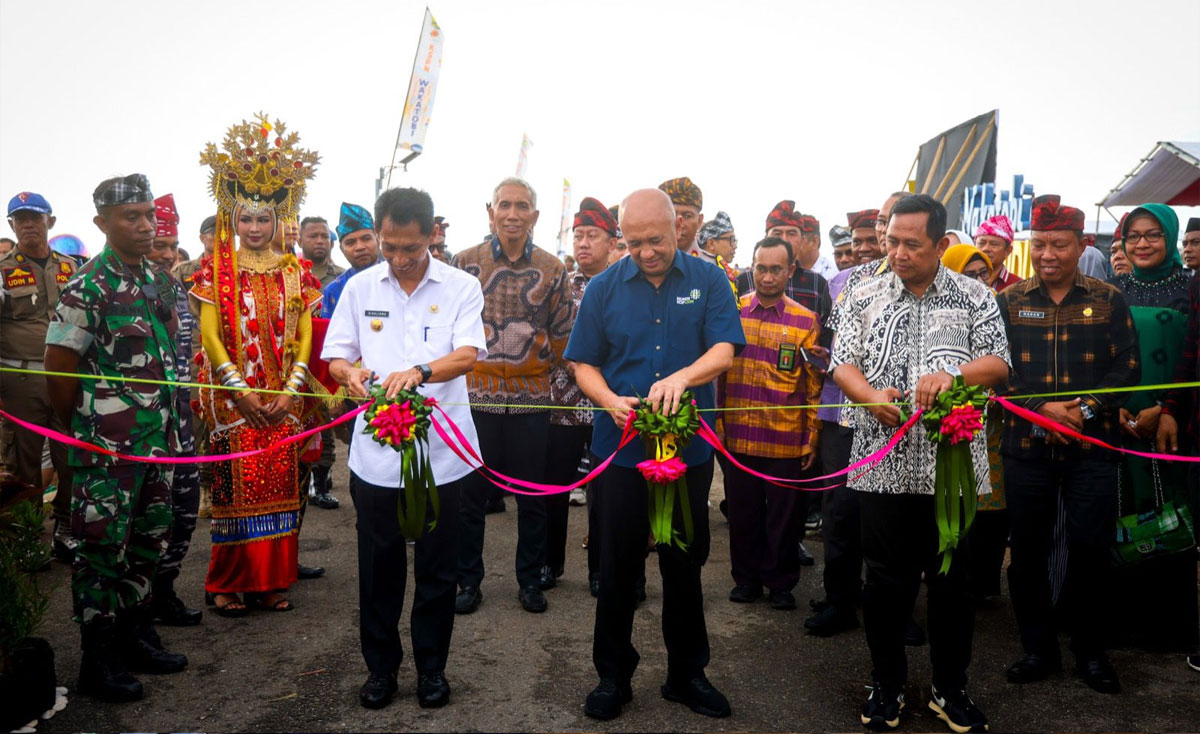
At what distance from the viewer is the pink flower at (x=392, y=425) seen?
3488mm

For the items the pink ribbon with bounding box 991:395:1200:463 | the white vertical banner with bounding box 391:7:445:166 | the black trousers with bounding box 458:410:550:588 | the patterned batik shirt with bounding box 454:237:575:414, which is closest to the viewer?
the pink ribbon with bounding box 991:395:1200:463

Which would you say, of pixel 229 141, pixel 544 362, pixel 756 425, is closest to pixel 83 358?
pixel 229 141

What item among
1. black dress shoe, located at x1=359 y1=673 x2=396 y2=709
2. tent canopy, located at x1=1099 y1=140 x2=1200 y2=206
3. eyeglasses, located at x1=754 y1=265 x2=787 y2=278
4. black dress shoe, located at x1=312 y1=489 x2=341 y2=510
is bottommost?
black dress shoe, located at x1=359 y1=673 x2=396 y2=709

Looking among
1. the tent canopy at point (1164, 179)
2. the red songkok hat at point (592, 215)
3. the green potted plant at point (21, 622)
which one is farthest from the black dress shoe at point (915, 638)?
the tent canopy at point (1164, 179)

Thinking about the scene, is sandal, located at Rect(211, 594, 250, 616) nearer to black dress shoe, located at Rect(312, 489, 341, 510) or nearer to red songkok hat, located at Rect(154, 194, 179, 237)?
red songkok hat, located at Rect(154, 194, 179, 237)

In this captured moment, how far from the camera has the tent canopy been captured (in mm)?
8984

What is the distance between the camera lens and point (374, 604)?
12.5 feet

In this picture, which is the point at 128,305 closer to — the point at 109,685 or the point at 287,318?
the point at 287,318

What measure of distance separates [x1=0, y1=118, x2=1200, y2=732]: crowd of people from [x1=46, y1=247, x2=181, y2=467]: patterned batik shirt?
1cm

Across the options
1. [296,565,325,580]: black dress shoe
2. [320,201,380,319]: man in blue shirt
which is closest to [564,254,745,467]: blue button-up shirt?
[296,565,325,580]: black dress shoe

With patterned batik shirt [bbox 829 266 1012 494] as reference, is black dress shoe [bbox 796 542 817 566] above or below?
below

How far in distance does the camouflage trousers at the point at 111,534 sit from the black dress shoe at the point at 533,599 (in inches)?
84.0

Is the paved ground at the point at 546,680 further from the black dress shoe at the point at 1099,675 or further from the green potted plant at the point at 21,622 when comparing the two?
the green potted plant at the point at 21,622

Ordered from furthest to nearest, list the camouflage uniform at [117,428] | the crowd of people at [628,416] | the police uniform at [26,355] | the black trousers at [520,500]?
the police uniform at [26,355] < the black trousers at [520,500] < the camouflage uniform at [117,428] < the crowd of people at [628,416]
